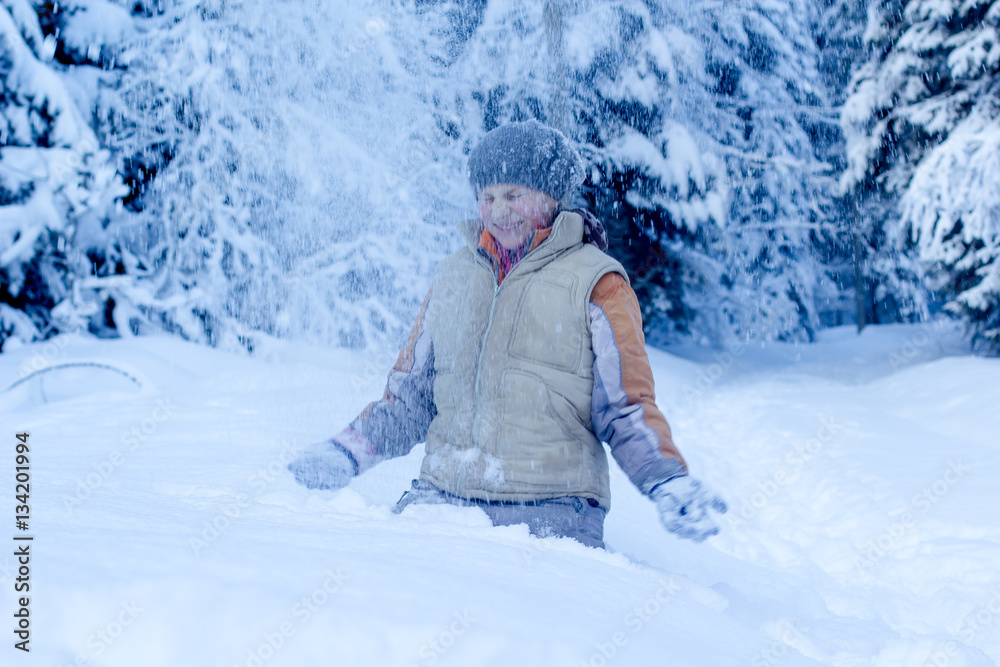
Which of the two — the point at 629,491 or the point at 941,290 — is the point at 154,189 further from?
the point at 941,290

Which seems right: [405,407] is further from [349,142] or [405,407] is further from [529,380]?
[349,142]

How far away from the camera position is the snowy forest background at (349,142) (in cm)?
777

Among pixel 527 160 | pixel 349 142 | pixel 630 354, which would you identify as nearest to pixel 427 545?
pixel 630 354

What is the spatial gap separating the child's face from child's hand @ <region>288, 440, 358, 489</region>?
2.76 feet

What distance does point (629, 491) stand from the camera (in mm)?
4258

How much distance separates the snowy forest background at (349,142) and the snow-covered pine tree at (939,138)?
0.11ft

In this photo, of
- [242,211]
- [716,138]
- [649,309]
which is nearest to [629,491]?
[242,211]

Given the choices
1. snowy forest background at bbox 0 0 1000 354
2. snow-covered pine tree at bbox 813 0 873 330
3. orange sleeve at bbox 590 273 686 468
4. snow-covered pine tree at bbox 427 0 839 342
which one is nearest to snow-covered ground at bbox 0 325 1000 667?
orange sleeve at bbox 590 273 686 468

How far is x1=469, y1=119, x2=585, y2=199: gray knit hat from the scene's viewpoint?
224 centimetres

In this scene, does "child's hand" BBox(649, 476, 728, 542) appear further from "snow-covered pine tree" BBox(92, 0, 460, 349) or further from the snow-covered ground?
"snow-covered pine tree" BBox(92, 0, 460, 349)

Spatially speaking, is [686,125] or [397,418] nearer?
[397,418]

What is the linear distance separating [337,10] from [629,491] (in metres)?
7.19

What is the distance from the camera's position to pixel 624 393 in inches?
79.4

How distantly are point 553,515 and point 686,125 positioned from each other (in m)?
10.5
